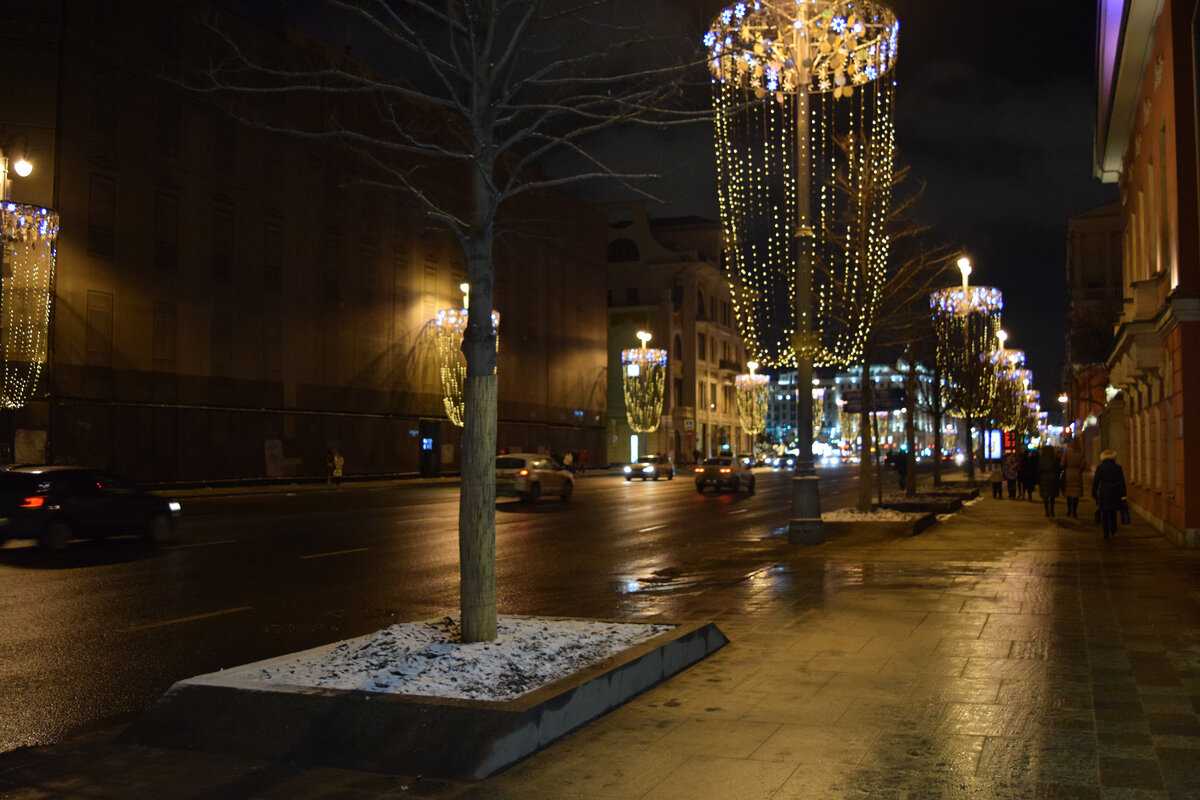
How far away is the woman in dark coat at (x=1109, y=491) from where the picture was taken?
63.5ft

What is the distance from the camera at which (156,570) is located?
15211 millimetres

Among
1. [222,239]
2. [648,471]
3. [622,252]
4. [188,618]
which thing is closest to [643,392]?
[648,471]

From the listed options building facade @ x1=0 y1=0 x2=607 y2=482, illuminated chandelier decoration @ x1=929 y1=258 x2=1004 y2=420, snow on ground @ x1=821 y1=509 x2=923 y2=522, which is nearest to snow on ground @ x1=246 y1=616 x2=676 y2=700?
snow on ground @ x1=821 y1=509 x2=923 y2=522

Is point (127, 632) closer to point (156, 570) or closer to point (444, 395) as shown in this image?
point (156, 570)

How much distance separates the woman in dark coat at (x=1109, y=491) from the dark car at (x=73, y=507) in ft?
55.4

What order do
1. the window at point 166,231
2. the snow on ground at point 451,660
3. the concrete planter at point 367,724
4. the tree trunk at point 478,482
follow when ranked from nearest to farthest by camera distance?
the concrete planter at point 367,724 < the snow on ground at point 451,660 < the tree trunk at point 478,482 < the window at point 166,231

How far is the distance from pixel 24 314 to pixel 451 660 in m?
30.1

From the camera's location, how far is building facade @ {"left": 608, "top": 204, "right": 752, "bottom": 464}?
91938 millimetres

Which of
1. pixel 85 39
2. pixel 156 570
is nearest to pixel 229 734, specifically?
pixel 156 570

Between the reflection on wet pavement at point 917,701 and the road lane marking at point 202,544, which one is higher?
the reflection on wet pavement at point 917,701

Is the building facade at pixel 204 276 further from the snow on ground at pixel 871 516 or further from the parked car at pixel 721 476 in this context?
the parked car at pixel 721 476

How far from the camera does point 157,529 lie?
19344 millimetres

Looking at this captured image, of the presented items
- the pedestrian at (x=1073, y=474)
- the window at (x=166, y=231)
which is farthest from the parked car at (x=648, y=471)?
the pedestrian at (x=1073, y=474)

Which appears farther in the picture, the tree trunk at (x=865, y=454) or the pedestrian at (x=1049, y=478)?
the pedestrian at (x=1049, y=478)
